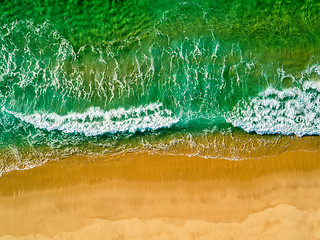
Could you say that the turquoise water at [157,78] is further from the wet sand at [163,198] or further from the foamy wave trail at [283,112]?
the wet sand at [163,198]

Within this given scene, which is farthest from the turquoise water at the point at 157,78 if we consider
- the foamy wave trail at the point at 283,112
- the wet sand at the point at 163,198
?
the wet sand at the point at 163,198

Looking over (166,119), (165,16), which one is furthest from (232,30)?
(166,119)

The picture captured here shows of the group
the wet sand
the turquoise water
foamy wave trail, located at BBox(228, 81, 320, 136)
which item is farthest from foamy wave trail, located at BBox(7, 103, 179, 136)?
foamy wave trail, located at BBox(228, 81, 320, 136)

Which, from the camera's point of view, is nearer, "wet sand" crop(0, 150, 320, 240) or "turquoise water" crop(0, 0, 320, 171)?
"wet sand" crop(0, 150, 320, 240)

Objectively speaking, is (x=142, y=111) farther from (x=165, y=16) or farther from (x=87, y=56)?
(x=165, y=16)

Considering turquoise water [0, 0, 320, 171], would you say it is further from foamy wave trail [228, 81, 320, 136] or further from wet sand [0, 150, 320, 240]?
wet sand [0, 150, 320, 240]

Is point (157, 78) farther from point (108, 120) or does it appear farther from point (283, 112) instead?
point (283, 112)
